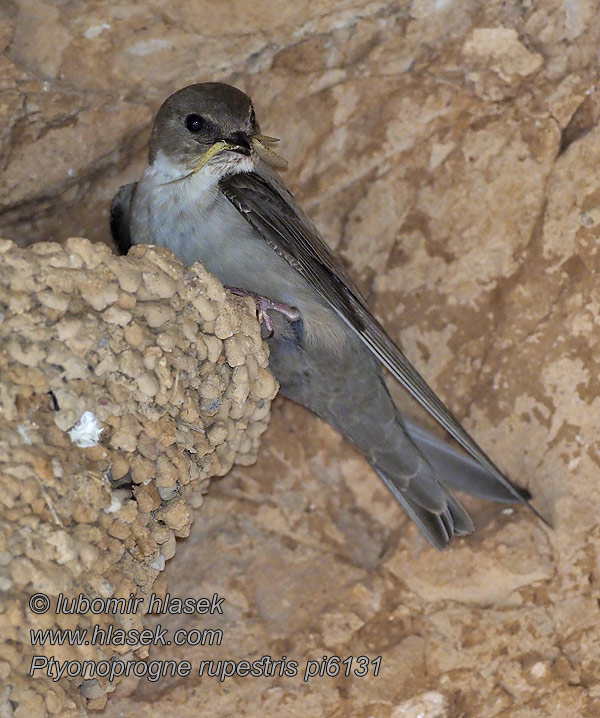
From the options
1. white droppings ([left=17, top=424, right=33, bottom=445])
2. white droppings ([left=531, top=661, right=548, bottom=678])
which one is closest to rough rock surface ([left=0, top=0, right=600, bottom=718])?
white droppings ([left=531, top=661, right=548, bottom=678])

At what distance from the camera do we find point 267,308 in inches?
133

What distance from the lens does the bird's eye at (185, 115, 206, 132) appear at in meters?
3.50

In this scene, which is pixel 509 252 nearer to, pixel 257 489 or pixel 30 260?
pixel 257 489

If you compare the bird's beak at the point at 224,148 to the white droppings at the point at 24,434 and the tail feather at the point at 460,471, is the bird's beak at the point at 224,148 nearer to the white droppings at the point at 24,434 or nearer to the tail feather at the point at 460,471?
the tail feather at the point at 460,471

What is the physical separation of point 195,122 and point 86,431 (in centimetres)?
124

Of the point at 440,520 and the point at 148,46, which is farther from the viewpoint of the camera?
the point at 148,46

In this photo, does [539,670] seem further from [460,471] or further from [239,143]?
[239,143]

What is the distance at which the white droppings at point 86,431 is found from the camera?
2.72m

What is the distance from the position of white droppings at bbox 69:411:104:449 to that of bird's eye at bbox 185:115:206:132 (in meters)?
1.19

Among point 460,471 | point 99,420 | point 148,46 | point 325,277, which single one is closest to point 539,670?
point 460,471

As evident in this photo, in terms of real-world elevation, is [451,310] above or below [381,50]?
below

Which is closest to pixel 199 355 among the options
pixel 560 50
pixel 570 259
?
pixel 570 259

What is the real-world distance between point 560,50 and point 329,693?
7.24 feet

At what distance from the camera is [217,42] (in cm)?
374
